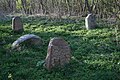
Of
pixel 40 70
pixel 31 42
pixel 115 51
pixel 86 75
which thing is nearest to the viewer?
pixel 86 75

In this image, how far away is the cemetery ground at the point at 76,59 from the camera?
10.4 m

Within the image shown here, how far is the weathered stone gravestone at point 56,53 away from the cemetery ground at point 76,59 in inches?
9.3

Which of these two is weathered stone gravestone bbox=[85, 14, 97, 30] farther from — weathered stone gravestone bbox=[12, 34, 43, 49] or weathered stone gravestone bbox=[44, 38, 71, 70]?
weathered stone gravestone bbox=[44, 38, 71, 70]

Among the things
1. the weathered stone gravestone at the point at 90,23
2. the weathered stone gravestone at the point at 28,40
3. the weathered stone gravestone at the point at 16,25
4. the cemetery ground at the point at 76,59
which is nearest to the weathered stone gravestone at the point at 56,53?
the cemetery ground at the point at 76,59

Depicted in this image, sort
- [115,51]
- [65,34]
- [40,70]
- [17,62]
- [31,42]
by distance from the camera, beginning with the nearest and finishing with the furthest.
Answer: [40,70], [17,62], [115,51], [31,42], [65,34]

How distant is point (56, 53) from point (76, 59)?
4.88 ft

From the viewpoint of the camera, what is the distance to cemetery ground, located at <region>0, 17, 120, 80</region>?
10.4 meters

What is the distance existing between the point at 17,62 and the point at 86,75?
3533mm

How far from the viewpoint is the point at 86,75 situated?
10352mm

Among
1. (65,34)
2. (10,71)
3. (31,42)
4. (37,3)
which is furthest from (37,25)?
(37,3)

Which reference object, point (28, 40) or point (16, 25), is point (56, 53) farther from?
point (16, 25)

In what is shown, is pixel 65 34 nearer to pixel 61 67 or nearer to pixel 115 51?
pixel 115 51

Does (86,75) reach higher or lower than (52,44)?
lower

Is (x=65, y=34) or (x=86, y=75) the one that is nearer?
(x=86, y=75)
